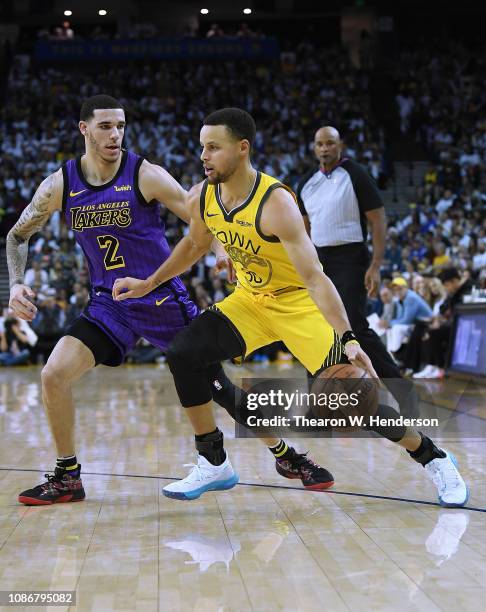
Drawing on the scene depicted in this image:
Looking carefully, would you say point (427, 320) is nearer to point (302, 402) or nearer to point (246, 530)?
point (302, 402)

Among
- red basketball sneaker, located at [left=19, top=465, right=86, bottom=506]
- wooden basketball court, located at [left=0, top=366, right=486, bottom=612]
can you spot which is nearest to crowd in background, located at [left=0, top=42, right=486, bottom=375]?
wooden basketball court, located at [left=0, top=366, right=486, bottom=612]

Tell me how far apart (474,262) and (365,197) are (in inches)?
371

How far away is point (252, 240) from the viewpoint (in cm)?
420

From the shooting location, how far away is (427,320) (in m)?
11.8

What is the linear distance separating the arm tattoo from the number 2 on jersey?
1.13 feet

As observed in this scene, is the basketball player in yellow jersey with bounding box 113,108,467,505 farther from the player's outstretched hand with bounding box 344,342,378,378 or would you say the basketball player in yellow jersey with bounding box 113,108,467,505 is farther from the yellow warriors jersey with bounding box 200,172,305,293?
the player's outstretched hand with bounding box 344,342,378,378

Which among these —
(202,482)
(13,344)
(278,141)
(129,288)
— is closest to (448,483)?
(202,482)

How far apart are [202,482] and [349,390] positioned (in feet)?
2.78

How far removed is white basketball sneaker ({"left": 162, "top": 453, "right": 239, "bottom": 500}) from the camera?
437cm

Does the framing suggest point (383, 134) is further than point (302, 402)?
Yes

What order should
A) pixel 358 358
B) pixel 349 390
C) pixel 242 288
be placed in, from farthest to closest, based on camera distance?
pixel 242 288, pixel 349 390, pixel 358 358

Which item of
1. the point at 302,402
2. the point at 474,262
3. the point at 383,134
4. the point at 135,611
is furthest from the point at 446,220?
the point at 135,611

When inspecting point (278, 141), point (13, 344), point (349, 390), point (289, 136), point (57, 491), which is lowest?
point (13, 344)

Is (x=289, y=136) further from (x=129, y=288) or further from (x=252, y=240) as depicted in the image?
(x=252, y=240)
